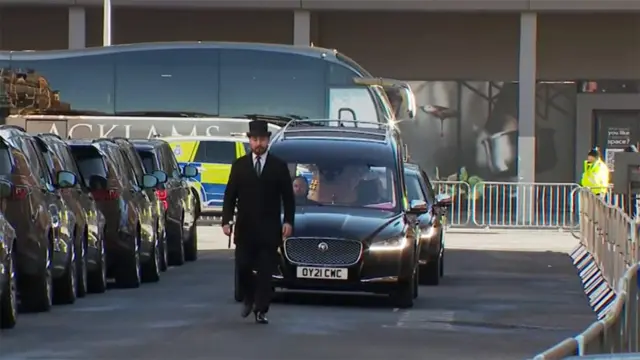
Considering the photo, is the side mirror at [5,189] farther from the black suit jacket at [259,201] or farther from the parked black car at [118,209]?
the parked black car at [118,209]

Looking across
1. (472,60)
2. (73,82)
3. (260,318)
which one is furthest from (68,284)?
A: (472,60)

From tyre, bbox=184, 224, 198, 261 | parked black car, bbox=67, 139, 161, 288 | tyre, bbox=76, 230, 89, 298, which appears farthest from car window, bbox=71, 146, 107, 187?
tyre, bbox=184, 224, 198, 261

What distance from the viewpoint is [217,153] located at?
35.4 m

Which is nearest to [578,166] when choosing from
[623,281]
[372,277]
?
[372,277]

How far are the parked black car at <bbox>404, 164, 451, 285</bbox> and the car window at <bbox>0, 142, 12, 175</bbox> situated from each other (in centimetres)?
648

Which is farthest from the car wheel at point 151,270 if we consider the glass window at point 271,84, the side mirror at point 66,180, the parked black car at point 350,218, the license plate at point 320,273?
the glass window at point 271,84

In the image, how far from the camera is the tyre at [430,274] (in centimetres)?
2073

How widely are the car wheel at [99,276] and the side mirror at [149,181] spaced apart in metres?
2.04

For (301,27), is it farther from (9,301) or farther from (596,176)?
(9,301)

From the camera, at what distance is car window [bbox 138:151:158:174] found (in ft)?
77.0

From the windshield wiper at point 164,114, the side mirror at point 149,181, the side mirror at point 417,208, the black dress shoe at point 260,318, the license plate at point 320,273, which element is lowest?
the black dress shoe at point 260,318

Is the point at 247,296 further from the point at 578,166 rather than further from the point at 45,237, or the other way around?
the point at 578,166

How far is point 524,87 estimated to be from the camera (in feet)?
132

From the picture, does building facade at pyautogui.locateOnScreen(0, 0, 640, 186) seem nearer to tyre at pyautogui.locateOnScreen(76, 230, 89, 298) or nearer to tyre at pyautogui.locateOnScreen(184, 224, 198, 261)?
tyre at pyautogui.locateOnScreen(184, 224, 198, 261)
